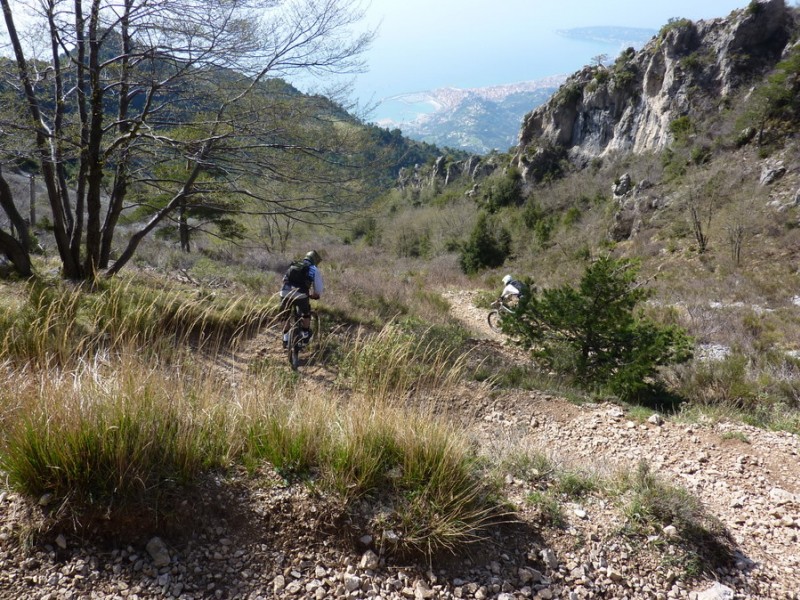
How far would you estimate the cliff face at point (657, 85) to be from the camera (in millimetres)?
34656

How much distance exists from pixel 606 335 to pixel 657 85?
45.0 meters

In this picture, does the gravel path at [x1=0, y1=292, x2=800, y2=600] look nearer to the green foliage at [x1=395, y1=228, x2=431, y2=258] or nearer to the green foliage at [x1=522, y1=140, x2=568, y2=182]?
the green foliage at [x1=395, y1=228, x2=431, y2=258]

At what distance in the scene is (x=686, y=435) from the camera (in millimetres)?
4539

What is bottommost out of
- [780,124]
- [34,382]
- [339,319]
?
[339,319]

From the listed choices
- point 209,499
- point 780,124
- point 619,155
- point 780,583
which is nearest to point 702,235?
point 780,124

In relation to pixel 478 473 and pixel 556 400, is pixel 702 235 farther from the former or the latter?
pixel 478 473

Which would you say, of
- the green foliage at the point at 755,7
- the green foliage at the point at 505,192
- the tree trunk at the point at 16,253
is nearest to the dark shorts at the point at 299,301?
the tree trunk at the point at 16,253

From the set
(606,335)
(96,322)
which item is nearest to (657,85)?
(606,335)

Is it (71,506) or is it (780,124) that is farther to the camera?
(780,124)

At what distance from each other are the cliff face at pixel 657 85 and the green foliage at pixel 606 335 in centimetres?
3817

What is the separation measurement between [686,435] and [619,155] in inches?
1769

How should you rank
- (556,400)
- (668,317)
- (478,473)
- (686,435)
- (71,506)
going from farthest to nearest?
1. (668,317)
2. (556,400)
3. (686,435)
4. (478,473)
5. (71,506)

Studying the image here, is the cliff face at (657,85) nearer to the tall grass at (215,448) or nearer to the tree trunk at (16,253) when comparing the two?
the tree trunk at (16,253)

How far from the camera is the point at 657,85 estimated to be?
41156mm
